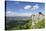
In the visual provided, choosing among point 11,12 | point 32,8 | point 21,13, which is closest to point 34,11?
point 32,8

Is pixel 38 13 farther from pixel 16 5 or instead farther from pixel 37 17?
pixel 16 5

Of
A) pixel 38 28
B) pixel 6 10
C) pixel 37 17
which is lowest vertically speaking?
pixel 38 28

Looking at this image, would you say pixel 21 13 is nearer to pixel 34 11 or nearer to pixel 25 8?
pixel 25 8

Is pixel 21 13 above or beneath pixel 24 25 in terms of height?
above

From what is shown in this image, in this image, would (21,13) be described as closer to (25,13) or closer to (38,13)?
(25,13)

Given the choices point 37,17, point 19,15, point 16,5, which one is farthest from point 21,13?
point 37,17

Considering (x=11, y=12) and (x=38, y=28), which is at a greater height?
(x=11, y=12)

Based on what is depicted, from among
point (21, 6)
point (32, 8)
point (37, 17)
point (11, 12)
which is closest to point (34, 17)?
point (37, 17)
